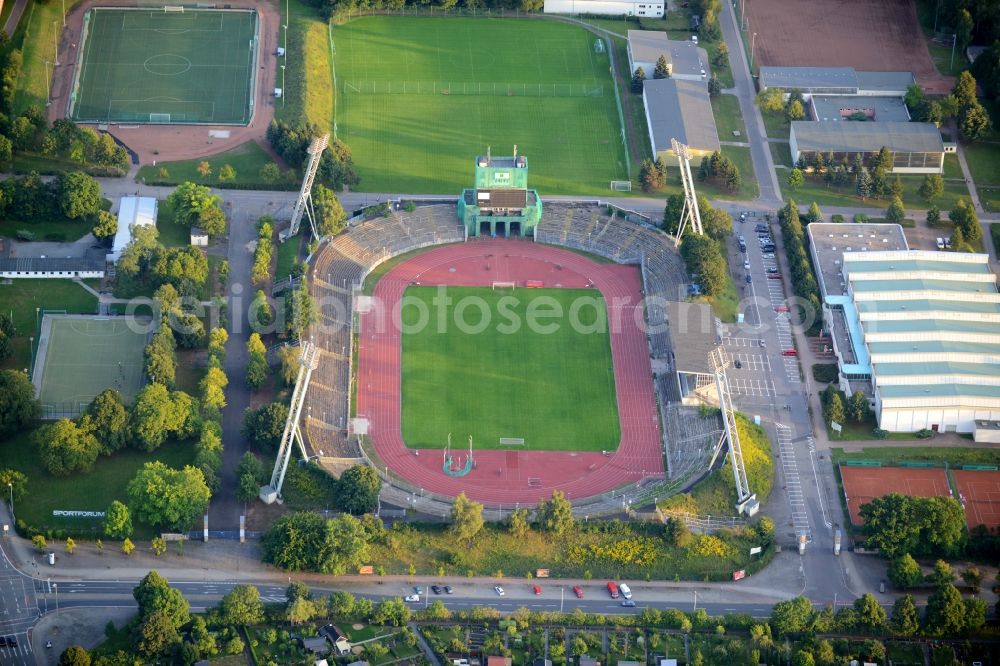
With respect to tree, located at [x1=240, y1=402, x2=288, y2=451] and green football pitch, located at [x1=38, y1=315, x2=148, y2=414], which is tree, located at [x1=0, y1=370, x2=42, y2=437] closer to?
green football pitch, located at [x1=38, y1=315, x2=148, y2=414]

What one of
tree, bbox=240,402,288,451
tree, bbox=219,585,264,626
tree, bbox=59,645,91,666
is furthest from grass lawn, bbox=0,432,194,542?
tree, bbox=59,645,91,666

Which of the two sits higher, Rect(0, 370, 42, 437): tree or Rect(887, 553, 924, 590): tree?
Rect(0, 370, 42, 437): tree

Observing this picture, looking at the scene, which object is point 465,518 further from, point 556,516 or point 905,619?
point 905,619

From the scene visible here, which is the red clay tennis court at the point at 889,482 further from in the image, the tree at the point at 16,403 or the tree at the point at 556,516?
the tree at the point at 16,403

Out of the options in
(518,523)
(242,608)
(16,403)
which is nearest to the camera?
(242,608)

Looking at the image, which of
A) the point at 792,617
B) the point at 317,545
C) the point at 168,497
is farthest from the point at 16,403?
the point at 792,617
